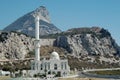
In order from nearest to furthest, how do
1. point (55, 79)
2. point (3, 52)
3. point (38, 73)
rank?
point (55, 79) → point (38, 73) → point (3, 52)

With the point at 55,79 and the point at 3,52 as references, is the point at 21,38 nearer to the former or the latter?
the point at 3,52

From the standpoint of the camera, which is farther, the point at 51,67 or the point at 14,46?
the point at 14,46

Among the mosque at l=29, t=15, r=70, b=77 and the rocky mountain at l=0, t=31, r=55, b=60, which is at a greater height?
the rocky mountain at l=0, t=31, r=55, b=60

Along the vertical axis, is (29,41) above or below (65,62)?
above

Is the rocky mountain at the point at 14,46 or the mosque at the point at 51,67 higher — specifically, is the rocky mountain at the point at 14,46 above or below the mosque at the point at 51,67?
above

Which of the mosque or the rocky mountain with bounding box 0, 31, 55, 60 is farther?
the rocky mountain with bounding box 0, 31, 55, 60

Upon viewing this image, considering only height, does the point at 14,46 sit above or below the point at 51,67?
above

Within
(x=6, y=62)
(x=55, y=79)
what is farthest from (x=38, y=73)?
(x=6, y=62)

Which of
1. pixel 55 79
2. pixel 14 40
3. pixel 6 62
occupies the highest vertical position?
pixel 14 40

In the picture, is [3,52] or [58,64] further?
[3,52]

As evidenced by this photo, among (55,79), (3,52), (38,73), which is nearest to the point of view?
(55,79)

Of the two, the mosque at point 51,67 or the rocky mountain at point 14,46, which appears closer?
the mosque at point 51,67
